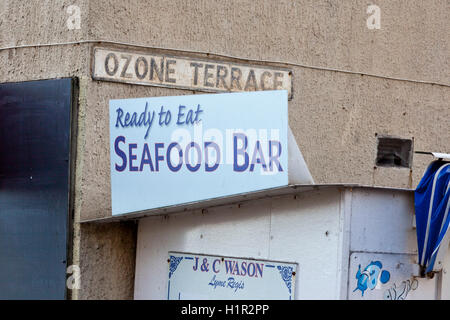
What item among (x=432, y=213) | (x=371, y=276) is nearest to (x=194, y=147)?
(x=371, y=276)

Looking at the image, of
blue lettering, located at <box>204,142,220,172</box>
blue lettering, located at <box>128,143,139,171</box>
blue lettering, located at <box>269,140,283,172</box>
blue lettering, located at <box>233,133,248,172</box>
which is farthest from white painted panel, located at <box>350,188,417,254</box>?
blue lettering, located at <box>128,143,139,171</box>

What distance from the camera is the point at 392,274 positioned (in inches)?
211

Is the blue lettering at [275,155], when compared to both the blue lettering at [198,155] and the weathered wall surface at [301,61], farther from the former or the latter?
the weathered wall surface at [301,61]

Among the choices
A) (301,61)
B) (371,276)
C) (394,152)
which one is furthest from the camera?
(394,152)

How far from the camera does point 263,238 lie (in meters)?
5.70

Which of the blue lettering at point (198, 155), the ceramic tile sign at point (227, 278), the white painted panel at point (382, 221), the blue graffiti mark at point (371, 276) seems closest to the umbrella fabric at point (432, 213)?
the white painted panel at point (382, 221)

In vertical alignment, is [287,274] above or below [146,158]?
below

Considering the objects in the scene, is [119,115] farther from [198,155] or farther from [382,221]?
[382,221]

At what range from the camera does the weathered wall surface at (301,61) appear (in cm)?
673

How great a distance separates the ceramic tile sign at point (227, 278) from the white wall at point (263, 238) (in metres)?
0.05

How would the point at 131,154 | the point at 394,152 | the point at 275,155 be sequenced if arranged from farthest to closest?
1. the point at 394,152
2. the point at 131,154
3. the point at 275,155

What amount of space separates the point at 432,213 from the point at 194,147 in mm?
1775
